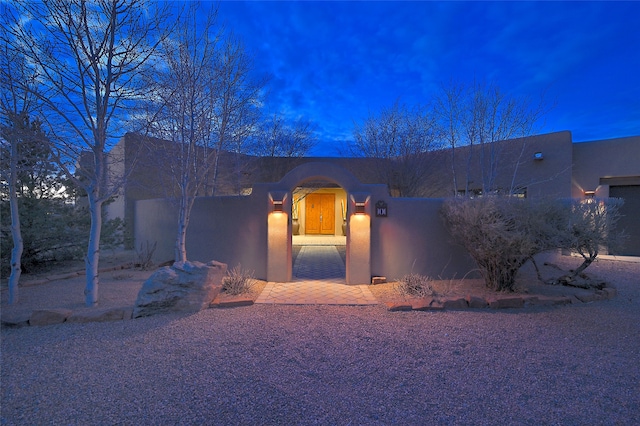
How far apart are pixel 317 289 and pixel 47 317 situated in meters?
4.39

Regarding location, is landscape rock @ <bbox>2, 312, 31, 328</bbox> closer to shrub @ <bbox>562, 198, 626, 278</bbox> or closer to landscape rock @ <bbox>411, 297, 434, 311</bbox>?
landscape rock @ <bbox>411, 297, 434, 311</bbox>

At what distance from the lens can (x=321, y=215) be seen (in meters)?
18.7

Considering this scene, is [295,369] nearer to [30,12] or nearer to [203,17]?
[30,12]

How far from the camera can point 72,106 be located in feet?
15.6

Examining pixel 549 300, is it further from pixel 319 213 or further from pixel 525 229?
pixel 319 213

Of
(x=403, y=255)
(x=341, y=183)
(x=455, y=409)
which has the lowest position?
(x=455, y=409)

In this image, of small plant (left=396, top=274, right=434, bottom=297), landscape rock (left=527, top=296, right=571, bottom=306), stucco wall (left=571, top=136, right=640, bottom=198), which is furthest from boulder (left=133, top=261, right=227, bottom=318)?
stucco wall (left=571, top=136, right=640, bottom=198)

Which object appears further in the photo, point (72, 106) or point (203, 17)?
point (203, 17)

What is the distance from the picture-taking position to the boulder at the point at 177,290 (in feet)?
15.3

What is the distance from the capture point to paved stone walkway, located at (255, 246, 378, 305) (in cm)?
559

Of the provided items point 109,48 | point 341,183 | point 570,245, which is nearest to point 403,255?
point 341,183

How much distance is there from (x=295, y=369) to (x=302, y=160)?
44.6 ft

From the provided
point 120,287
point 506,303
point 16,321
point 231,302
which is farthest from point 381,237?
point 16,321

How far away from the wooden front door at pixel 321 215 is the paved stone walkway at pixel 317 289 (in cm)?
897
